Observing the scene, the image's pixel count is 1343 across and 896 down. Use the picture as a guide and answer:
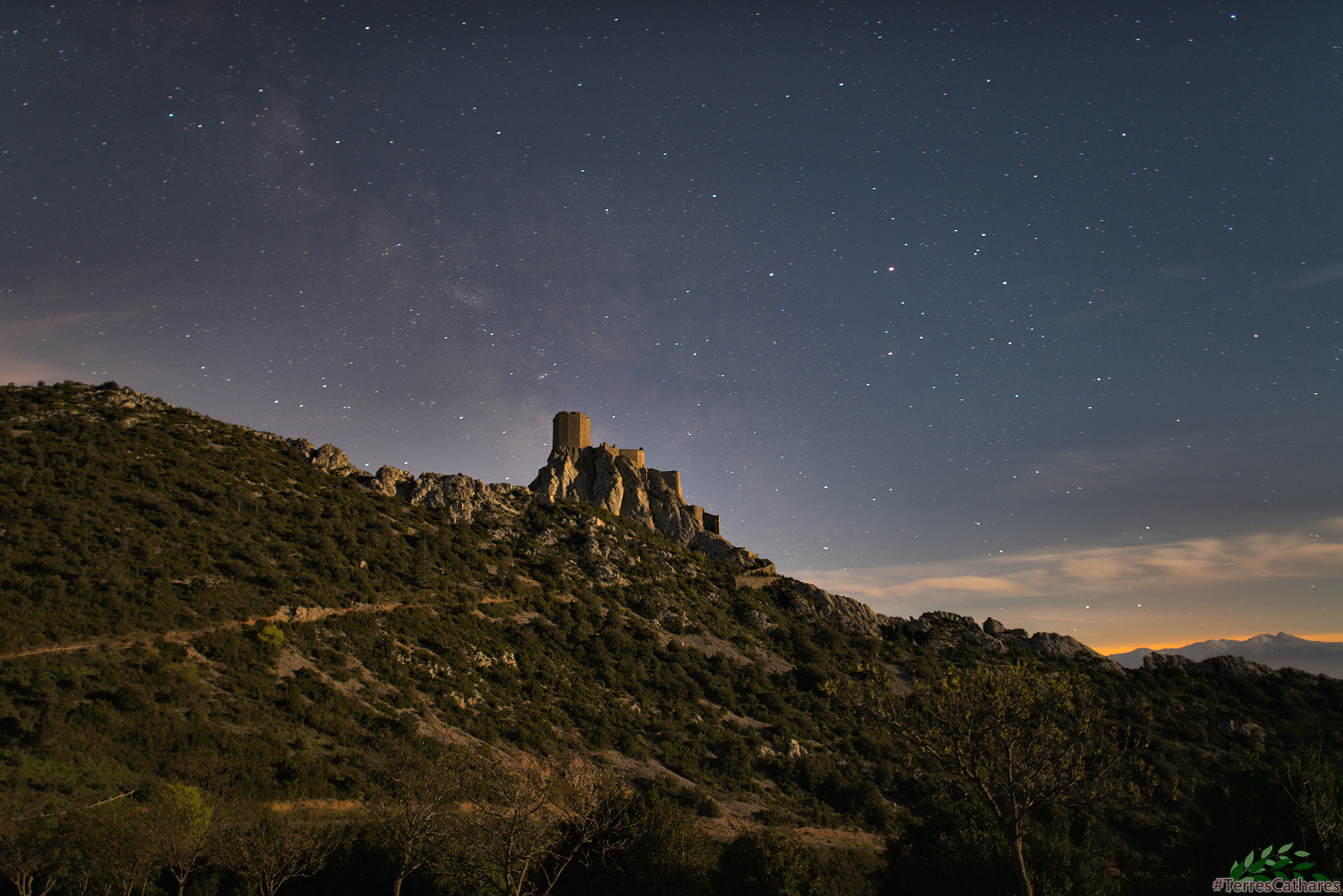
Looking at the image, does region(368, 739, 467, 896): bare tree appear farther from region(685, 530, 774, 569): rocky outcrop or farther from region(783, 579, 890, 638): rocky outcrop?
region(685, 530, 774, 569): rocky outcrop

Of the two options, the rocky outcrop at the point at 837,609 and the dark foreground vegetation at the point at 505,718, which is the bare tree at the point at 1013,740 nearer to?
the dark foreground vegetation at the point at 505,718

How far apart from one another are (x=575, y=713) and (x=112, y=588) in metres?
27.0

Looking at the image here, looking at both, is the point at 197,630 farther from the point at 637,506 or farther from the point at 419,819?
the point at 637,506

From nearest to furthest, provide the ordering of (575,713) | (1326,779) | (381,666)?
(1326,779) → (381,666) → (575,713)

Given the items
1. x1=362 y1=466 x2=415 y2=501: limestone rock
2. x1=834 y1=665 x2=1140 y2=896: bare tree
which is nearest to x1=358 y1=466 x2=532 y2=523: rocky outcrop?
x1=362 y1=466 x2=415 y2=501: limestone rock

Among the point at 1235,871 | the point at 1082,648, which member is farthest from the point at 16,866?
the point at 1082,648

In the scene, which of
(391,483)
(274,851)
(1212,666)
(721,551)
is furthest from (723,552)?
(274,851)

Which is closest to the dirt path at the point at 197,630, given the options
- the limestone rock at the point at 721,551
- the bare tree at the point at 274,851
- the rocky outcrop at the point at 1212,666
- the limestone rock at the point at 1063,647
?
the bare tree at the point at 274,851

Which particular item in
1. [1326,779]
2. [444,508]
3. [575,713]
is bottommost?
[575,713]

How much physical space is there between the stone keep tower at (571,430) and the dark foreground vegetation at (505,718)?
17.3m

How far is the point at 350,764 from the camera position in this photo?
94.2 ft

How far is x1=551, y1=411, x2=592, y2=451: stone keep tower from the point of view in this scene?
90.1 m

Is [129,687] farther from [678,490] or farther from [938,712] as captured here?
[678,490]

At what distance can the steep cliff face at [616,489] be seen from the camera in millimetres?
85062
